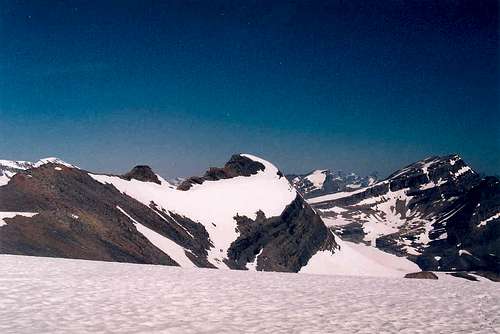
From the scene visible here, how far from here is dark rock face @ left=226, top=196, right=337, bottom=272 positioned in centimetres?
13212

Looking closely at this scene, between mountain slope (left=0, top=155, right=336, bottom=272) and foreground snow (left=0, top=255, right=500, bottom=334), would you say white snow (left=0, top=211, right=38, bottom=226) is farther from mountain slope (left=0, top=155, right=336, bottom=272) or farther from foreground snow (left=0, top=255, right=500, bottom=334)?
foreground snow (left=0, top=255, right=500, bottom=334)

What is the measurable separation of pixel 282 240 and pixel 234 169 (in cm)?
4492

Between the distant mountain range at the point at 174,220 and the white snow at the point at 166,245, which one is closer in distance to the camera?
the distant mountain range at the point at 174,220

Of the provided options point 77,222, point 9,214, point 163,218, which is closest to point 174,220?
point 163,218

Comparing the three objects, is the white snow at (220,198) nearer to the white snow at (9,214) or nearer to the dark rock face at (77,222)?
the dark rock face at (77,222)

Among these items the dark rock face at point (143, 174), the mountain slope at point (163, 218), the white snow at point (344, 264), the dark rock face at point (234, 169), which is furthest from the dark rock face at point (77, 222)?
the dark rock face at point (234, 169)

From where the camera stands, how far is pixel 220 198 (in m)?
154

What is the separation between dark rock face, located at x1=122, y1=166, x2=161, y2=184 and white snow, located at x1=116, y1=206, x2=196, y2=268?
49.1 m

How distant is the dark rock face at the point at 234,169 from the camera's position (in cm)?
17638

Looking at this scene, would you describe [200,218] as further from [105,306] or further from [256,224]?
[105,306]

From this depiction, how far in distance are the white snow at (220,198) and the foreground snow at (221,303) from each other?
262 ft

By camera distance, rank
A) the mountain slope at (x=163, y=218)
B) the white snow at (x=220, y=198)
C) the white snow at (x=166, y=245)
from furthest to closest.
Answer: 1. the white snow at (x=220, y=198)
2. the white snow at (x=166, y=245)
3. the mountain slope at (x=163, y=218)

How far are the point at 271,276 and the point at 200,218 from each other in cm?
10163

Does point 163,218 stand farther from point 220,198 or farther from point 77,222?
point 220,198
